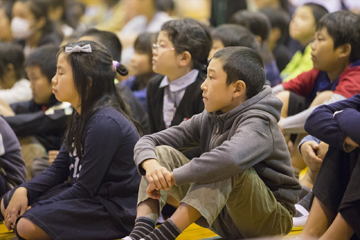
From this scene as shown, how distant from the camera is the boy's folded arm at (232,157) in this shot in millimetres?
1432

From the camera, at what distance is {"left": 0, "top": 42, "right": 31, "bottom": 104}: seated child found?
3066 mm

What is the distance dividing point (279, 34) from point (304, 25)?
902mm

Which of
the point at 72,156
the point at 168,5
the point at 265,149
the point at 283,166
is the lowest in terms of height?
the point at 168,5

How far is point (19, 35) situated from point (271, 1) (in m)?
2.48

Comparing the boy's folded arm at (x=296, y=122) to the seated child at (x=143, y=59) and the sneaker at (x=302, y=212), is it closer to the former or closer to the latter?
the sneaker at (x=302, y=212)

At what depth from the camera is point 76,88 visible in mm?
1926

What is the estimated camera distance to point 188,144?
175cm

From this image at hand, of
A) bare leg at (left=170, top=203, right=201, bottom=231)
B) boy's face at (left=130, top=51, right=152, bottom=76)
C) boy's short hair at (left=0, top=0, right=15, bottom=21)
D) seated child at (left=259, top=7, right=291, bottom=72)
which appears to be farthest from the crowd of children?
boy's short hair at (left=0, top=0, right=15, bottom=21)

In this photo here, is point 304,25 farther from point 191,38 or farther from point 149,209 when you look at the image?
point 149,209

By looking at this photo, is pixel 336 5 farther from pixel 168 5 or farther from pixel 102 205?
pixel 102 205

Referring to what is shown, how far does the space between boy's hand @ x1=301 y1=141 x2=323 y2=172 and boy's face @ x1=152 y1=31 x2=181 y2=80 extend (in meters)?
0.80

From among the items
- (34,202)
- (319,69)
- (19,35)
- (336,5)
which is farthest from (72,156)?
(336,5)

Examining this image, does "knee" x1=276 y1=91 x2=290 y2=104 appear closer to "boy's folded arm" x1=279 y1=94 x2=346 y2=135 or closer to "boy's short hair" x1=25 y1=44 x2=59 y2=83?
"boy's folded arm" x1=279 y1=94 x2=346 y2=135

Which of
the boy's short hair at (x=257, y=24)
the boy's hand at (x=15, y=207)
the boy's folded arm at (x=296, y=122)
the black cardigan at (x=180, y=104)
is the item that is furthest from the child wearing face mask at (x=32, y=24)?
the boy's folded arm at (x=296, y=122)
